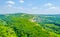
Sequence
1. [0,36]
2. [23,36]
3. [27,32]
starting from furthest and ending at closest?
[27,32] < [23,36] < [0,36]

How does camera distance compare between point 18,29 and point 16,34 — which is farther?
point 18,29

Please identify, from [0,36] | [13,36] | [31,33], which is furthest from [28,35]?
[0,36]

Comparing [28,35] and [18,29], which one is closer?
[28,35]

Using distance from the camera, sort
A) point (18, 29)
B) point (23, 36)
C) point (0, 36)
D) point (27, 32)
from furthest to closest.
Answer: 1. point (18, 29)
2. point (27, 32)
3. point (23, 36)
4. point (0, 36)

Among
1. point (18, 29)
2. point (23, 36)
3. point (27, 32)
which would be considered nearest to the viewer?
point (23, 36)

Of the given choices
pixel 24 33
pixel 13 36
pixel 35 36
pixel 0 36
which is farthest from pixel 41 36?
pixel 0 36

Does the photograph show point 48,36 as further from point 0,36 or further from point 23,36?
point 0,36

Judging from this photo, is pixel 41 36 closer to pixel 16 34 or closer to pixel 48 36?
pixel 48 36

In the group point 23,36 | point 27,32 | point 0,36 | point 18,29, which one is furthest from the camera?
point 18,29
